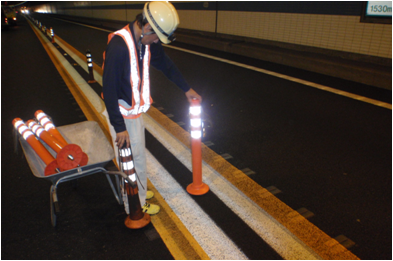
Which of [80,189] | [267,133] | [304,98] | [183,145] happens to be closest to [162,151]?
[183,145]

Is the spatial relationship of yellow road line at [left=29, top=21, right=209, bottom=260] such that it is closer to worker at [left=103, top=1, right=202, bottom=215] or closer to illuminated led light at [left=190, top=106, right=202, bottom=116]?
worker at [left=103, top=1, right=202, bottom=215]

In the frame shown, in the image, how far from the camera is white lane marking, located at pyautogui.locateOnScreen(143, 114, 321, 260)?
108 inches

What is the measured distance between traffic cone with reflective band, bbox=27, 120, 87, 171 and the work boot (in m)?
0.76

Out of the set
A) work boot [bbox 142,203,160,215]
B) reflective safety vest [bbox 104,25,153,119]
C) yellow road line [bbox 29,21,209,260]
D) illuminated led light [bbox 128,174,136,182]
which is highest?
reflective safety vest [bbox 104,25,153,119]

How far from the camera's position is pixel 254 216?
3176 mm

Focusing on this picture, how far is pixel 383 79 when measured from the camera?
25.7 feet

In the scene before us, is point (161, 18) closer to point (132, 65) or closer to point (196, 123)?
point (132, 65)

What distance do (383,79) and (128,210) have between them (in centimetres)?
728

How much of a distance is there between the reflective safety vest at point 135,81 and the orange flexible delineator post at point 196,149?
498 millimetres

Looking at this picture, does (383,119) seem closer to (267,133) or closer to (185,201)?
(267,133)

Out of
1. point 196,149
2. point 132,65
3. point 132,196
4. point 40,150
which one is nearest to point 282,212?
point 196,149

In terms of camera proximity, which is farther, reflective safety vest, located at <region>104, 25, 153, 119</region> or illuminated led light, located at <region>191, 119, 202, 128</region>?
illuminated led light, located at <region>191, 119, 202, 128</region>

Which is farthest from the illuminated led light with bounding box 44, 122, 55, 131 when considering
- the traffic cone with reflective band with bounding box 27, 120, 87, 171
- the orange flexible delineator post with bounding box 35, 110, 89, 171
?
the orange flexible delineator post with bounding box 35, 110, 89, 171

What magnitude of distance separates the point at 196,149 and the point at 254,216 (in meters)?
0.90
